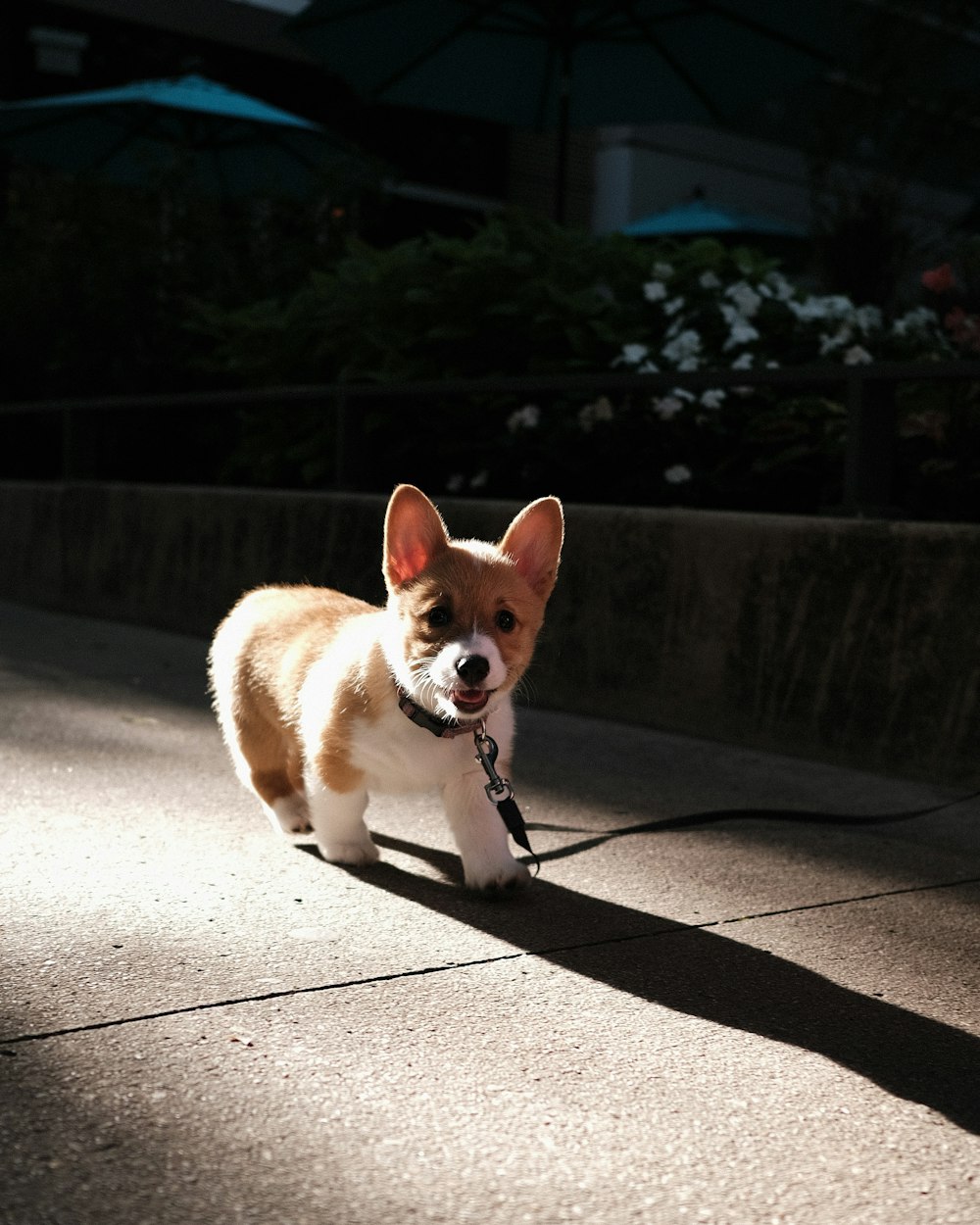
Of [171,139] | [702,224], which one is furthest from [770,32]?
[702,224]

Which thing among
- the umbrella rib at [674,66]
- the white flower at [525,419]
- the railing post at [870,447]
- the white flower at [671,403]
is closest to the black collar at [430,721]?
the railing post at [870,447]

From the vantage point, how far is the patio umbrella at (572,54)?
1053cm

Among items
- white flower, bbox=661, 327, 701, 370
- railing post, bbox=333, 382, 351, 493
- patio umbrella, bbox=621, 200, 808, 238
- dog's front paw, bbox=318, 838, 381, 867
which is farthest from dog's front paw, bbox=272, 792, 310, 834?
patio umbrella, bbox=621, 200, 808, 238

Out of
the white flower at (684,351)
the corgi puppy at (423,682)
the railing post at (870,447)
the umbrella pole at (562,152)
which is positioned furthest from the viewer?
the umbrella pole at (562,152)

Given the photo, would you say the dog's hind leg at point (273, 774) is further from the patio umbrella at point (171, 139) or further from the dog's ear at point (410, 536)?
the patio umbrella at point (171, 139)

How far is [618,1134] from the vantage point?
7.69ft

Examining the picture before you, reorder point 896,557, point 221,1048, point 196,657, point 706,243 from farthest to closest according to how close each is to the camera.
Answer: point 706,243 → point 196,657 → point 896,557 → point 221,1048

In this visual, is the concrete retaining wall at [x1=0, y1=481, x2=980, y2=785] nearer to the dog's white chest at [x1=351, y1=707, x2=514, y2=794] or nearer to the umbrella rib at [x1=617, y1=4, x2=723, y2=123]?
the dog's white chest at [x1=351, y1=707, x2=514, y2=794]

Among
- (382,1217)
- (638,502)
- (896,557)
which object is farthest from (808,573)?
(382,1217)

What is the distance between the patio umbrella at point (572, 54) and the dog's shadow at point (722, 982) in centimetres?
812

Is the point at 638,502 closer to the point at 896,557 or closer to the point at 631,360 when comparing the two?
the point at 631,360

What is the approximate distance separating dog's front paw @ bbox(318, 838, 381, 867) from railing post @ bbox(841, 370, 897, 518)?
240cm

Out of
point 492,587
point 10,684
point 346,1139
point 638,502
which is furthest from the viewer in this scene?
point 638,502

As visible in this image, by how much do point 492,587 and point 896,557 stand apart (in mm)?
2091
